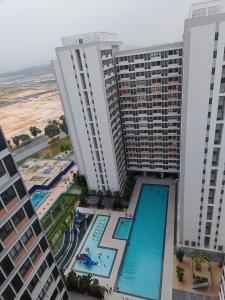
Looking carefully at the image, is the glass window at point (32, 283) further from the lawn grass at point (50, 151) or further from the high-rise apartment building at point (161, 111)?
the lawn grass at point (50, 151)

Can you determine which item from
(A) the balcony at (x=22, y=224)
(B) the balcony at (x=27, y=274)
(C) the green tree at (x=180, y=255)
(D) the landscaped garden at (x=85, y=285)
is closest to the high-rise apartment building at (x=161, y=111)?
(C) the green tree at (x=180, y=255)

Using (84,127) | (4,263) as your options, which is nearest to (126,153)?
(84,127)

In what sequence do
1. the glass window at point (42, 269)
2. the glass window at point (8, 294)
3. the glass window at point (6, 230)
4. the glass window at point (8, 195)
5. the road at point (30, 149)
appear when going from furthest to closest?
the road at point (30, 149)
the glass window at point (42, 269)
the glass window at point (8, 195)
the glass window at point (6, 230)
the glass window at point (8, 294)

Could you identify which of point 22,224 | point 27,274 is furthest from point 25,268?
point 22,224

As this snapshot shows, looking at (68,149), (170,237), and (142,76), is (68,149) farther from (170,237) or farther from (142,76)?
(170,237)

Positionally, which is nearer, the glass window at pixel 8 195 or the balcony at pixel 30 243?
the glass window at pixel 8 195

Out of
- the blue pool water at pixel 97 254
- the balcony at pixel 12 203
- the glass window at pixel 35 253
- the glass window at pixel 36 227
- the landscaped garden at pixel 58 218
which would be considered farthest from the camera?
the landscaped garden at pixel 58 218
